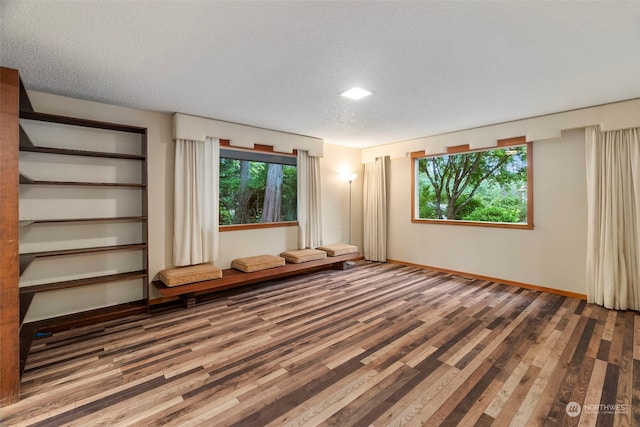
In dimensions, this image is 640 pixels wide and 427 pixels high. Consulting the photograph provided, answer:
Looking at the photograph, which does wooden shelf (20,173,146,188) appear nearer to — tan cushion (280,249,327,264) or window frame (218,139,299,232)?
window frame (218,139,299,232)

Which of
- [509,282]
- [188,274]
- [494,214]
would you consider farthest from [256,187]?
[509,282]

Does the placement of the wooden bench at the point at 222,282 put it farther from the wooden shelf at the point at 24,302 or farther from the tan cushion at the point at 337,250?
the wooden shelf at the point at 24,302

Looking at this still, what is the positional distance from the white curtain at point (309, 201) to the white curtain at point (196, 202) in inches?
58.3

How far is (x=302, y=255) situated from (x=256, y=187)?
134 centimetres

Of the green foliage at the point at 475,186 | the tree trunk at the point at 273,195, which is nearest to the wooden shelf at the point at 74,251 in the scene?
the tree trunk at the point at 273,195

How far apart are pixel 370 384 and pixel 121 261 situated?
3.11 meters

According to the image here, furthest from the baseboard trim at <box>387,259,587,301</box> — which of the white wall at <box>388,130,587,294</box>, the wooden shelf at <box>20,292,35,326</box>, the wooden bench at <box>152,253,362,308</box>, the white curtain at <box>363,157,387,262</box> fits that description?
the wooden shelf at <box>20,292,35,326</box>

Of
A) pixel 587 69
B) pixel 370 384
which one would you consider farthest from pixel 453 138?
pixel 370 384

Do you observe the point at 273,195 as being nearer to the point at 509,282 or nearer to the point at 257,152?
the point at 257,152

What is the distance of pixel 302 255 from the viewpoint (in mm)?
4512

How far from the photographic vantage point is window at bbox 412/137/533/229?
4.21m

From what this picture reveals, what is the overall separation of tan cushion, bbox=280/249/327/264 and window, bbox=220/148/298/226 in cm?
60

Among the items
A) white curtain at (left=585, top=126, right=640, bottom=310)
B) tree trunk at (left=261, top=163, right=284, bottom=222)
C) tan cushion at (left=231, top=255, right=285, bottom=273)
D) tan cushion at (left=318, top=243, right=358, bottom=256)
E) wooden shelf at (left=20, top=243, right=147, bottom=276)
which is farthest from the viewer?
tan cushion at (left=318, top=243, right=358, bottom=256)

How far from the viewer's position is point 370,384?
193 centimetres
